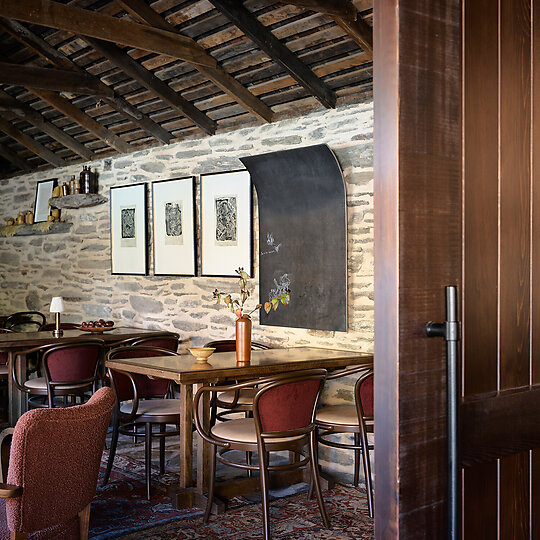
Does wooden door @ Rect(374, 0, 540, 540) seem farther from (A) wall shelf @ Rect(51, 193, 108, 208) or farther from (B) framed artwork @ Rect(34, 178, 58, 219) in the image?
(B) framed artwork @ Rect(34, 178, 58, 219)

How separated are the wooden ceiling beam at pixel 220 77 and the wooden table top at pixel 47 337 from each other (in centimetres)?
231

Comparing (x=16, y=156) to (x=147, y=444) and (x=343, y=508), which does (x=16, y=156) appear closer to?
(x=147, y=444)

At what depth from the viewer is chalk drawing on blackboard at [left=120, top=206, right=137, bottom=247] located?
7.50 meters

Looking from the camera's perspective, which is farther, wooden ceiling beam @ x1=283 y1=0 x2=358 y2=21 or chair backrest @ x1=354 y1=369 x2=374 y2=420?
chair backrest @ x1=354 y1=369 x2=374 y2=420

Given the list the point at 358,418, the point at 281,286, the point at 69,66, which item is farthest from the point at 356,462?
the point at 69,66

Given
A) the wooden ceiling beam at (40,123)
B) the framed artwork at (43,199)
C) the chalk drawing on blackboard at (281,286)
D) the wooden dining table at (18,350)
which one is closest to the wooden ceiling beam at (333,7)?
the chalk drawing on blackboard at (281,286)

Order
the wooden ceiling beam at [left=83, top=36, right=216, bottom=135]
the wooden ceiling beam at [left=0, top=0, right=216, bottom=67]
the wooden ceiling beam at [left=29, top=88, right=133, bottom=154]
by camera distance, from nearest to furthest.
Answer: the wooden ceiling beam at [left=0, top=0, right=216, bottom=67] → the wooden ceiling beam at [left=83, top=36, right=216, bottom=135] → the wooden ceiling beam at [left=29, top=88, right=133, bottom=154]

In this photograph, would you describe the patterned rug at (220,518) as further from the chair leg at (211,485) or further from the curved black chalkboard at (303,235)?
the curved black chalkboard at (303,235)

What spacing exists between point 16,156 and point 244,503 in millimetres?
6481

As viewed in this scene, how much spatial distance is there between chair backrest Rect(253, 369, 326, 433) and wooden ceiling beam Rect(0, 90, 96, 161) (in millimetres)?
5093

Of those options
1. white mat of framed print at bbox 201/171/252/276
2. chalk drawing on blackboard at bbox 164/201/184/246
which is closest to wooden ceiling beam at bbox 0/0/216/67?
white mat of framed print at bbox 201/171/252/276

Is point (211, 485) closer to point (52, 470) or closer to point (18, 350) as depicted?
point (52, 470)

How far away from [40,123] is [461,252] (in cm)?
709

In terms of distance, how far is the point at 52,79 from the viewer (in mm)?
6367
